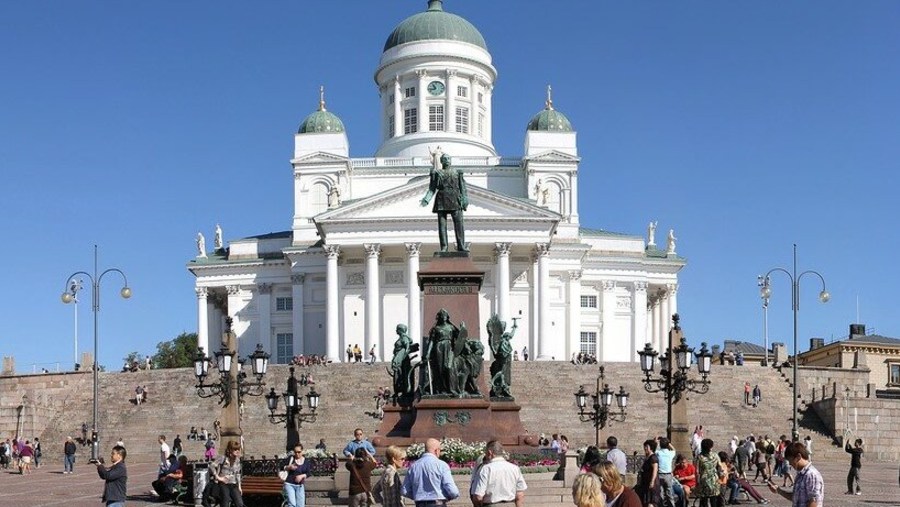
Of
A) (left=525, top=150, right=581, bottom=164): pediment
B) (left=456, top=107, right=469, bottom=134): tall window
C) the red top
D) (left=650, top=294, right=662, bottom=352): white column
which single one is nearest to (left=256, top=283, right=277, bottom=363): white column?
(left=456, top=107, right=469, bottom=134): tall window

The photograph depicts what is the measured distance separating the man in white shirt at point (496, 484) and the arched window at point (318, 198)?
73748 millimetres

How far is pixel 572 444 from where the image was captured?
50719mm

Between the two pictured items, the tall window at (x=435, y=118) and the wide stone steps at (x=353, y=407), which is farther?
the tall window at (x=435, y=118)

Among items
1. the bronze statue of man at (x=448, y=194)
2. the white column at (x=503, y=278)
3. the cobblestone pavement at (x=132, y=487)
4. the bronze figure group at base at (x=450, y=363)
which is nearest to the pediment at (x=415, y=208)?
the white column at (x=503, y=278)

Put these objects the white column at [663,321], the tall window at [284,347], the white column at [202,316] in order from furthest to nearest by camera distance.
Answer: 1. the white column at [663,321]
2. the white column at [202,316]
3. the tall window at [284,347]

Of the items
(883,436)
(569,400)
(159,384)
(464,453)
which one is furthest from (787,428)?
(464,453)

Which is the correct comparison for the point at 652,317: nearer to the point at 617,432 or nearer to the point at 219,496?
the point at 617,432

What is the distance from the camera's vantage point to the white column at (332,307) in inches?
3209

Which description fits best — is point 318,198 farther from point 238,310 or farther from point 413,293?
point 413,293

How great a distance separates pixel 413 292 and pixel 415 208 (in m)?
5.54

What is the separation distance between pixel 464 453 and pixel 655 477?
19.3 ft

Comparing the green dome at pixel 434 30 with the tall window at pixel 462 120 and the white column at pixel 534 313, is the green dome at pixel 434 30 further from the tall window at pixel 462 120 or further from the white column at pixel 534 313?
the white column at pixel 534 313

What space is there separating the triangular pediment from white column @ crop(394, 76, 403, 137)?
24.2 ft

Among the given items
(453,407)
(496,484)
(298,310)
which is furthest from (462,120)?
(496,484)
